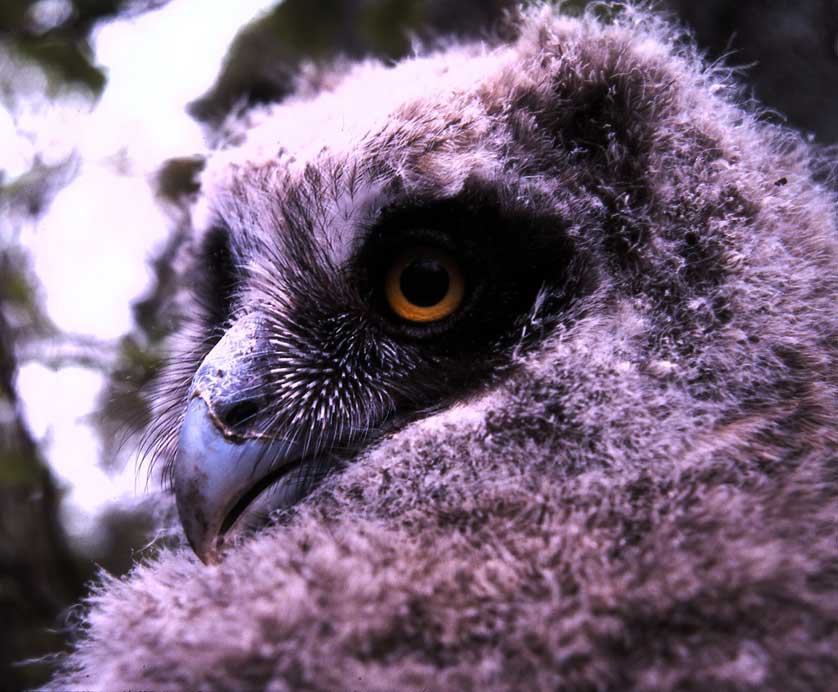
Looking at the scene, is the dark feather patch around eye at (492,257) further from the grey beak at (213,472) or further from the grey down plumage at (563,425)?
the grey beak at (213,472)

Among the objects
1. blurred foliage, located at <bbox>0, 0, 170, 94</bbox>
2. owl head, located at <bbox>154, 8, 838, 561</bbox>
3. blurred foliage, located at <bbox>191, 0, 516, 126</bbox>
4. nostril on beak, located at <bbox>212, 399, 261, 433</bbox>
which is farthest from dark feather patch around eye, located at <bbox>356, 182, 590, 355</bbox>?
blurred foliage, located at <bbox>0, 0, 170, 94</bbox>

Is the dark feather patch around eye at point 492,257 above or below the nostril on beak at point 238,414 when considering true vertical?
above

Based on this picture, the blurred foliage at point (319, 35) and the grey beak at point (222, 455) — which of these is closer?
the grey beak at point (222, 455)

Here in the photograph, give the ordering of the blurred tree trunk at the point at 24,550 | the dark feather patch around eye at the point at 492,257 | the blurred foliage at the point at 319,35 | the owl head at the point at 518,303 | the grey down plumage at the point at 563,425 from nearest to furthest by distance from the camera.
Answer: the grey down plumage at the point at 563,425 → the owl head at the point at 518,303 → the dark feather patch around eye at the point at 492,257 → the blurred tree trunk at the point at 24,550 → the blurred foliage at the point at 319,35

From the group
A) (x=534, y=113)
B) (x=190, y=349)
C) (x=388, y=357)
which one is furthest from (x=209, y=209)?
(x=534, y=113)

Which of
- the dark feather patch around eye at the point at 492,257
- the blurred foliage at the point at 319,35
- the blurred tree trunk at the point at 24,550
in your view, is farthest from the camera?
the blurred foliage at the point at 319,35

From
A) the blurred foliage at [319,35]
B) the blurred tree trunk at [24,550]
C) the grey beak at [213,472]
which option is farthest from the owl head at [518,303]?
the blurred tree trunk at [24,550]
